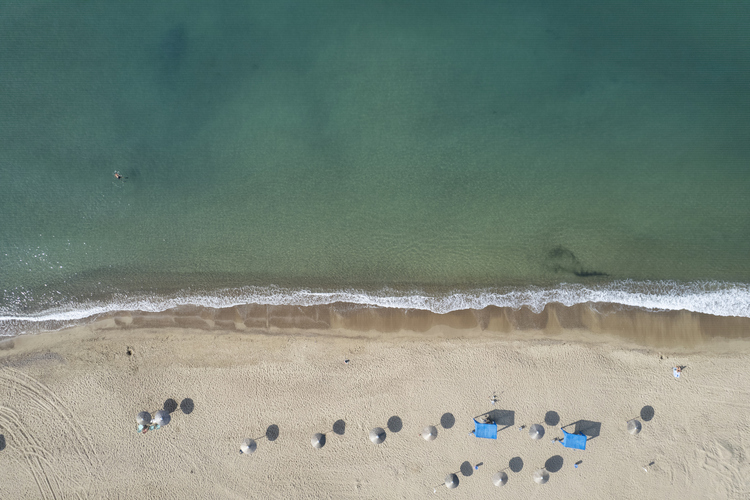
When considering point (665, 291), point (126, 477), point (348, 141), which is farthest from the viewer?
point (348, 141)

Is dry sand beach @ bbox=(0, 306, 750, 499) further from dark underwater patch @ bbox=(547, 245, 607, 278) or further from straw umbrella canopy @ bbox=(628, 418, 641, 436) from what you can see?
dark underwater patch @ bbox=(547, 245, 607, 278)

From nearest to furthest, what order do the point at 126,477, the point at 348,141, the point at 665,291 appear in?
the point at 126,477
the point at 665,291
the point at 348,141

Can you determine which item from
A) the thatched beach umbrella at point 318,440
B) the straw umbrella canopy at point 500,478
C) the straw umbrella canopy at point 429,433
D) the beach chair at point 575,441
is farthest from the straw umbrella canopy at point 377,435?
the beach chair at point 575,441

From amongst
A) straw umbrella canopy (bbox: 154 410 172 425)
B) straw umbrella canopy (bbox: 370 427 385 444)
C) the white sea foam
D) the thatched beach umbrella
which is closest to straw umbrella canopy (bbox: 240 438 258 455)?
the thatched beach umbrella

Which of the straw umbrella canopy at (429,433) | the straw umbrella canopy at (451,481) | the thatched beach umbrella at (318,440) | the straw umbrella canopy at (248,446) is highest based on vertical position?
the straw umbrella canopy at (429,433)

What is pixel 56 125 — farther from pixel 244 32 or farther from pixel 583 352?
pixel 583 352

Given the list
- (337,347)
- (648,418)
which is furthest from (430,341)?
(648,418)

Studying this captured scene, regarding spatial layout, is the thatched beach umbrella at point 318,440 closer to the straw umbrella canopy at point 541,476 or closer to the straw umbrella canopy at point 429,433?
the straw umbrella canopy at point 429,433

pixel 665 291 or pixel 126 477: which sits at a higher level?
pixel 665 291
